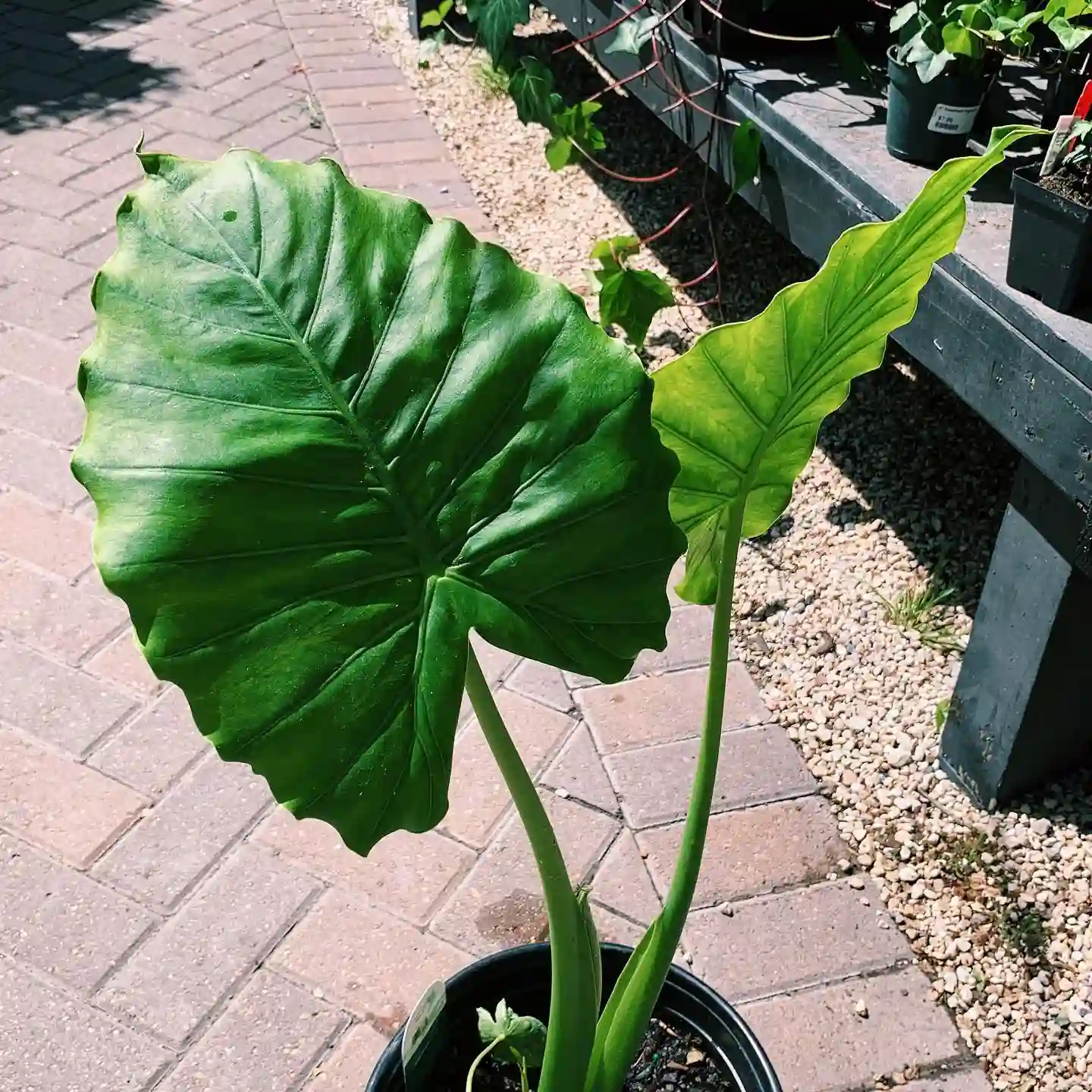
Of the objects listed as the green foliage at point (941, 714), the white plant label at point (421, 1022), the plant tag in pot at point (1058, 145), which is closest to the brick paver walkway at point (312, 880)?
the green foliage at point (941, 714)

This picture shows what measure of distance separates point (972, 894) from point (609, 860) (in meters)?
0.55

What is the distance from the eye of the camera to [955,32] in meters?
1.98

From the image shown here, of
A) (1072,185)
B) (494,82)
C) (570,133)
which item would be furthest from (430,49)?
(1072,185)

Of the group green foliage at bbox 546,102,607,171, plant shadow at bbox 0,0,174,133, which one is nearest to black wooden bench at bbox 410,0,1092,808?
green foliage at bbox 546,102,607,171

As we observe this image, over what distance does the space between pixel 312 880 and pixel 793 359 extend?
1271 millimetres

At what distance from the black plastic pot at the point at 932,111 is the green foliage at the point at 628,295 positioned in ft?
2.42

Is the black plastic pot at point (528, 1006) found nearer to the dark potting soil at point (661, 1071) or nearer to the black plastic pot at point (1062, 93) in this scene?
the dark potting soil at point (661, 1071)

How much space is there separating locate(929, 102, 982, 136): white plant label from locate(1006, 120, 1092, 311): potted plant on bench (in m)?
0.49

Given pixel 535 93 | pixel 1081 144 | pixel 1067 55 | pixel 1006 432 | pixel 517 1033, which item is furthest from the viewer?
pixel 535 93

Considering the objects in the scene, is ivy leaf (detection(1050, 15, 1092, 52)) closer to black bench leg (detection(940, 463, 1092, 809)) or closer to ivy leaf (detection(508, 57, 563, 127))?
black bench leg (detection(940, 463, 1092, 809))

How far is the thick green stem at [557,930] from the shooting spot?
1.00 metres

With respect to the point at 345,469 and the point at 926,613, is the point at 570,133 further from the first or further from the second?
the point at 345,469

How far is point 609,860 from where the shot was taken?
189 cm

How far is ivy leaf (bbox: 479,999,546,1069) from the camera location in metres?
1.19
